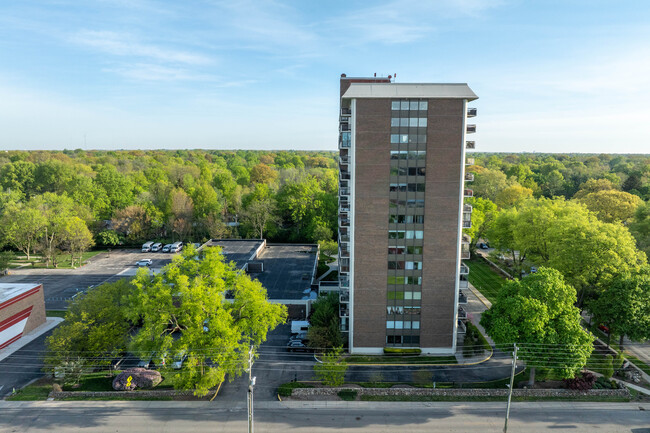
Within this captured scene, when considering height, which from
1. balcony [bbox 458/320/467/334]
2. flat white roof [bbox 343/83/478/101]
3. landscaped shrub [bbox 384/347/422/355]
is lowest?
landscaped shrub [bbox 384/347/422/355]

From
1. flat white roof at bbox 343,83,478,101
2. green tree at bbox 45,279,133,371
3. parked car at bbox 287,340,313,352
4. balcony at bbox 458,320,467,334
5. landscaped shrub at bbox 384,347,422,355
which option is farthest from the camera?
balcony at bbox 458,320,467,334

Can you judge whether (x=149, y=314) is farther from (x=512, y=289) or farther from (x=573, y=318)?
(x=573, y=318)

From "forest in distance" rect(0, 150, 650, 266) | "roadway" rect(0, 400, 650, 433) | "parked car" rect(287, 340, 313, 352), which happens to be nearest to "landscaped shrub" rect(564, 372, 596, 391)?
"roadway" rect(0, 400, 650, 433)

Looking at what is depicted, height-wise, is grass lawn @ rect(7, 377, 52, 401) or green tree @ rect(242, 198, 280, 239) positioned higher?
green tree @ rect(242, 198, 280, 239)

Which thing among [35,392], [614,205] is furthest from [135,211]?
[614,205]

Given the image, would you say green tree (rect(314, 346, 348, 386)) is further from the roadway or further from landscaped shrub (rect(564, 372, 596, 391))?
landscaped shrub (rect(564, 372, 596, 391))

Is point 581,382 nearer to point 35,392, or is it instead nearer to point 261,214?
point 35,392

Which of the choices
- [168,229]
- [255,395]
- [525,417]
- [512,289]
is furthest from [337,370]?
[168,229]
